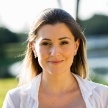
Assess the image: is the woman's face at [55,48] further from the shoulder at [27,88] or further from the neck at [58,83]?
Result: the shoulder at [27,88]

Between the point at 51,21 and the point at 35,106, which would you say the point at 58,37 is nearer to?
the point at 51,21

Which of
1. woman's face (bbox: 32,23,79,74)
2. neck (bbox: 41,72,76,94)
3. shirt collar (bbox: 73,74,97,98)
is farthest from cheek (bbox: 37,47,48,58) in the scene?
shirt collar (bbox: 73,74,97,98)

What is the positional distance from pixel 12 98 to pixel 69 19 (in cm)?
80

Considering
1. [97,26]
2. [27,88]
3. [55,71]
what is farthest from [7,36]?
[55,71]

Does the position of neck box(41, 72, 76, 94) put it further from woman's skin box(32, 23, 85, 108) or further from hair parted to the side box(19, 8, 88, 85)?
hair parted to the side box(19, 8, 88, 85)

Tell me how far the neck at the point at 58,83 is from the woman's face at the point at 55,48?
5.1 inches

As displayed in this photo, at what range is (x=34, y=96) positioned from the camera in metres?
3.71

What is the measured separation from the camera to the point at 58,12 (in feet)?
12.2

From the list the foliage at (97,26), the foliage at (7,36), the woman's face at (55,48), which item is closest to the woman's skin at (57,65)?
the woman's face at (55,48)

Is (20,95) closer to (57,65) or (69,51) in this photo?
(57,65)

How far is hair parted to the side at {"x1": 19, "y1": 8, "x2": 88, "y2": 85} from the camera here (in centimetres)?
365

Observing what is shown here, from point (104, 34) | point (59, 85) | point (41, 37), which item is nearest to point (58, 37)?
point (41, 37)

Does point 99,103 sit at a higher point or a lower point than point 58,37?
lower

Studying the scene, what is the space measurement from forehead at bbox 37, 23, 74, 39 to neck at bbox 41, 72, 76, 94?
34cm
